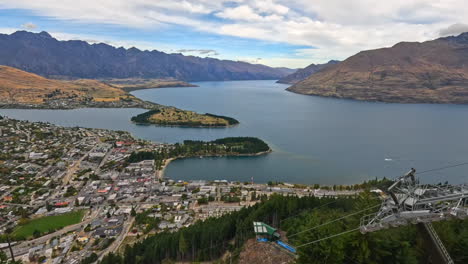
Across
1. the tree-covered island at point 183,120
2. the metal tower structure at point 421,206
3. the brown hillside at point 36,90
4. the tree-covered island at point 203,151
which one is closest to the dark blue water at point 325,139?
the tree-covered island at point 203,151

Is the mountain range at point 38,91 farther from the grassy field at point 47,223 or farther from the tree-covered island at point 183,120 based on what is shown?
the grassy field at point 47,223

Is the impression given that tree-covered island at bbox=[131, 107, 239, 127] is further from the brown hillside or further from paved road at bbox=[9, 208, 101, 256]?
the brown hillside

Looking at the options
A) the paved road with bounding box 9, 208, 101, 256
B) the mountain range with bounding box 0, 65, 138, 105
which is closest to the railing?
the paved road with bounding box 9, 208, 101, 256

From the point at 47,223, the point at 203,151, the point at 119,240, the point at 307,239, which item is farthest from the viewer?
the point at 203,151

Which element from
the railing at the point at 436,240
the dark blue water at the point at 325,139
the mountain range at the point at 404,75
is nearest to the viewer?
the railing at the point at 436,240

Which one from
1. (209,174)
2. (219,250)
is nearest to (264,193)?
(209,174)

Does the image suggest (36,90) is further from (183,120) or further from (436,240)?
(436,240)

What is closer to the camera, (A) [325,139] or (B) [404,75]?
(A) [325,139]

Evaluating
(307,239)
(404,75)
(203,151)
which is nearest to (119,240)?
(307,239)
